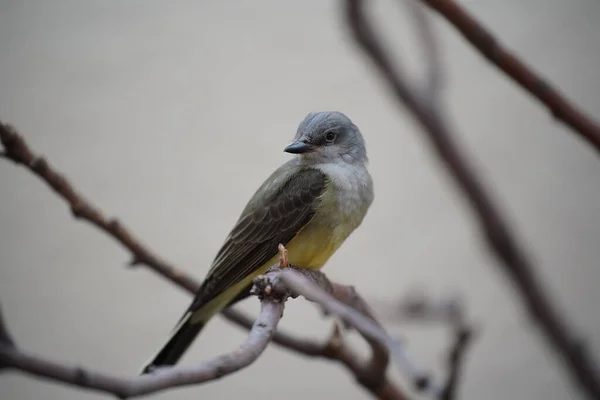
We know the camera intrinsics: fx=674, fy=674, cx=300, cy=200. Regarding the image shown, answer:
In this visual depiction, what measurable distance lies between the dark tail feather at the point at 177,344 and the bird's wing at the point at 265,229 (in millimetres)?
104

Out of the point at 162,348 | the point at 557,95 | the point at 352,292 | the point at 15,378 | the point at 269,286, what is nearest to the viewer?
the point at 557,95

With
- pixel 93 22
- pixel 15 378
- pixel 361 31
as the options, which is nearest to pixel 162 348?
pixel 361 31

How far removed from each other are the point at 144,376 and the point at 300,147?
0.97m

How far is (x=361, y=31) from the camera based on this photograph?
473mm

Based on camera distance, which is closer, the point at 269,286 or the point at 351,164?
the point at 269,286

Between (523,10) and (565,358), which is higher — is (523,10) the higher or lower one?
the higher one

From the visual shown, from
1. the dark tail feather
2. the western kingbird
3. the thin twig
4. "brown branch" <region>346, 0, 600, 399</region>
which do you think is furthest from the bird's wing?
"brown branch" <region>346, 0, 600, 399</region>

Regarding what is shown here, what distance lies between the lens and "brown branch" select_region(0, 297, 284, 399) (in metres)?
0.49

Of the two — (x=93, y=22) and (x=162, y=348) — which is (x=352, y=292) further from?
(x=93, y=22)

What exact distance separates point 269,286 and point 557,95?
0.50 m

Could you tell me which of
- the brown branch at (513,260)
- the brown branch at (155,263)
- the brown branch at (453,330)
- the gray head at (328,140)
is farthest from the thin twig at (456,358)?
the gray head at (328,140)

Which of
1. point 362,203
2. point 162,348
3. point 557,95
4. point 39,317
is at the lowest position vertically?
point 39,317

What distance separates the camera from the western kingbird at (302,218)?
1.61 metres

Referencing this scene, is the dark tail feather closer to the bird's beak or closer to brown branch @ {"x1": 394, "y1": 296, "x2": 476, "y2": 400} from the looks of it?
the bird's beak
